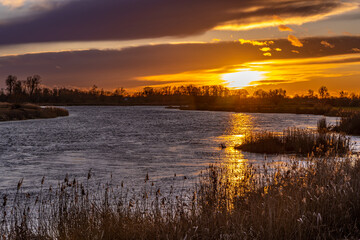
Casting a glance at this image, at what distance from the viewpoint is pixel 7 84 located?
6634 inches

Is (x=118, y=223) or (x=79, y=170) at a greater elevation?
(x=118, y=223)

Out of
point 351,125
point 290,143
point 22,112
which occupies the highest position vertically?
point 22,112

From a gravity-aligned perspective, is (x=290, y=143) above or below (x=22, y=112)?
below

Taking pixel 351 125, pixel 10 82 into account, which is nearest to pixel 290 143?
pixel 351 125

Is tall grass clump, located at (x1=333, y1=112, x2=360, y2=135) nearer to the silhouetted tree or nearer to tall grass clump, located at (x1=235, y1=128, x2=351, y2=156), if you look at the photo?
tall grass clump, located at (x1=235, y1=128, x2=351, y2=156)

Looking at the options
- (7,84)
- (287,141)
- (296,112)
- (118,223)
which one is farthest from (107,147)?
(7,84)

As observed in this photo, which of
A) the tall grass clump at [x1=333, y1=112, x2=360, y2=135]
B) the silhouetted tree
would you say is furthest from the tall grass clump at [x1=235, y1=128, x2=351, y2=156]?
the silhouetted tree

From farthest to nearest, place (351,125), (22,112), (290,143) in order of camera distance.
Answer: (22,112) → (351,125) → (290,143)

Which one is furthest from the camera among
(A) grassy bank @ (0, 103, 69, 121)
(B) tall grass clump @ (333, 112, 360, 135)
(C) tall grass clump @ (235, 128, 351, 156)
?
(A) grassy bank @ (0, 103, 69, 121)

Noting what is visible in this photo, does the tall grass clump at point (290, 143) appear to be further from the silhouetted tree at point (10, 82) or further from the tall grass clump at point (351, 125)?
the silhouetted tree at point (10, 82)

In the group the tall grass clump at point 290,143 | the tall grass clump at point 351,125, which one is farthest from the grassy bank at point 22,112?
the tall grass clump at point 351,125

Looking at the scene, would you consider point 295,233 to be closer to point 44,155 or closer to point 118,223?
point 118,223

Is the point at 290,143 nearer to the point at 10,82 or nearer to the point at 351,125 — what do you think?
the point at 351,125

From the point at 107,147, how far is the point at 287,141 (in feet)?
51.8
